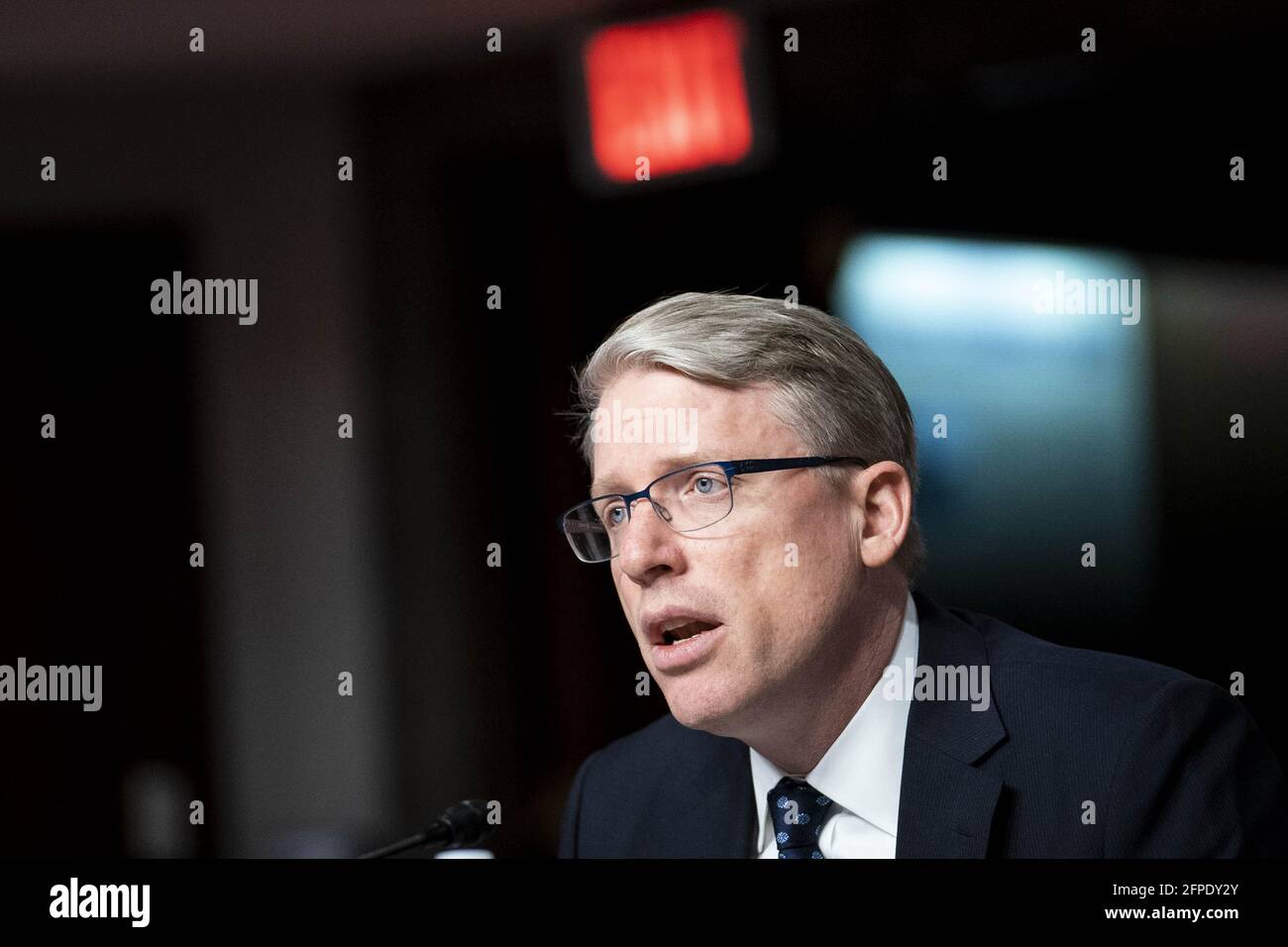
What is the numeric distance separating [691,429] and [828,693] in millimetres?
460

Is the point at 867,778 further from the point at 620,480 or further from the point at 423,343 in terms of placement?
the point at 423,343

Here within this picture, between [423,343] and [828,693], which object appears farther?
[423,343]

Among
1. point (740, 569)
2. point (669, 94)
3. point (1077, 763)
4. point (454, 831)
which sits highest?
point (669, 94)

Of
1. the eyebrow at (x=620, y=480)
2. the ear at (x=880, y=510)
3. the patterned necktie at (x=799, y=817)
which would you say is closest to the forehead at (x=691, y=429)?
the eyebrow at (x=620, y=480)

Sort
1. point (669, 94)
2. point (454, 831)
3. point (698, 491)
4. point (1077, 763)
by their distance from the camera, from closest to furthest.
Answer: point (1077, 763), point (698, 491), point (454, 831), point (669, 94)

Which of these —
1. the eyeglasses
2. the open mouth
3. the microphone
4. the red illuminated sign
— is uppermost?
the red illuminated sign

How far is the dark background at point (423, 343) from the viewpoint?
2.05m

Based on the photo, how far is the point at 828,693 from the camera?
1.89 m

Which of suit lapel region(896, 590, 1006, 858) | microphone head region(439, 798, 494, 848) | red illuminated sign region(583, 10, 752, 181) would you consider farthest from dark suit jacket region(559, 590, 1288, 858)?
red illuminated sign region(583, 10, 752, 181)

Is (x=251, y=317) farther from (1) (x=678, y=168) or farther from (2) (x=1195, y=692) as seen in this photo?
(2) (x=1195, y=692)

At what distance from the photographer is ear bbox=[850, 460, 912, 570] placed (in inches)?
74.8

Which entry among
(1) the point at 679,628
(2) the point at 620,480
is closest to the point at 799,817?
(1) the point at 679,628

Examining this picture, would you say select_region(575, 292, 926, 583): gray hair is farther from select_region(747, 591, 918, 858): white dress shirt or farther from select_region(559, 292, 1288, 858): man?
select_region(747, 591, 918, 858): white dress shirt
